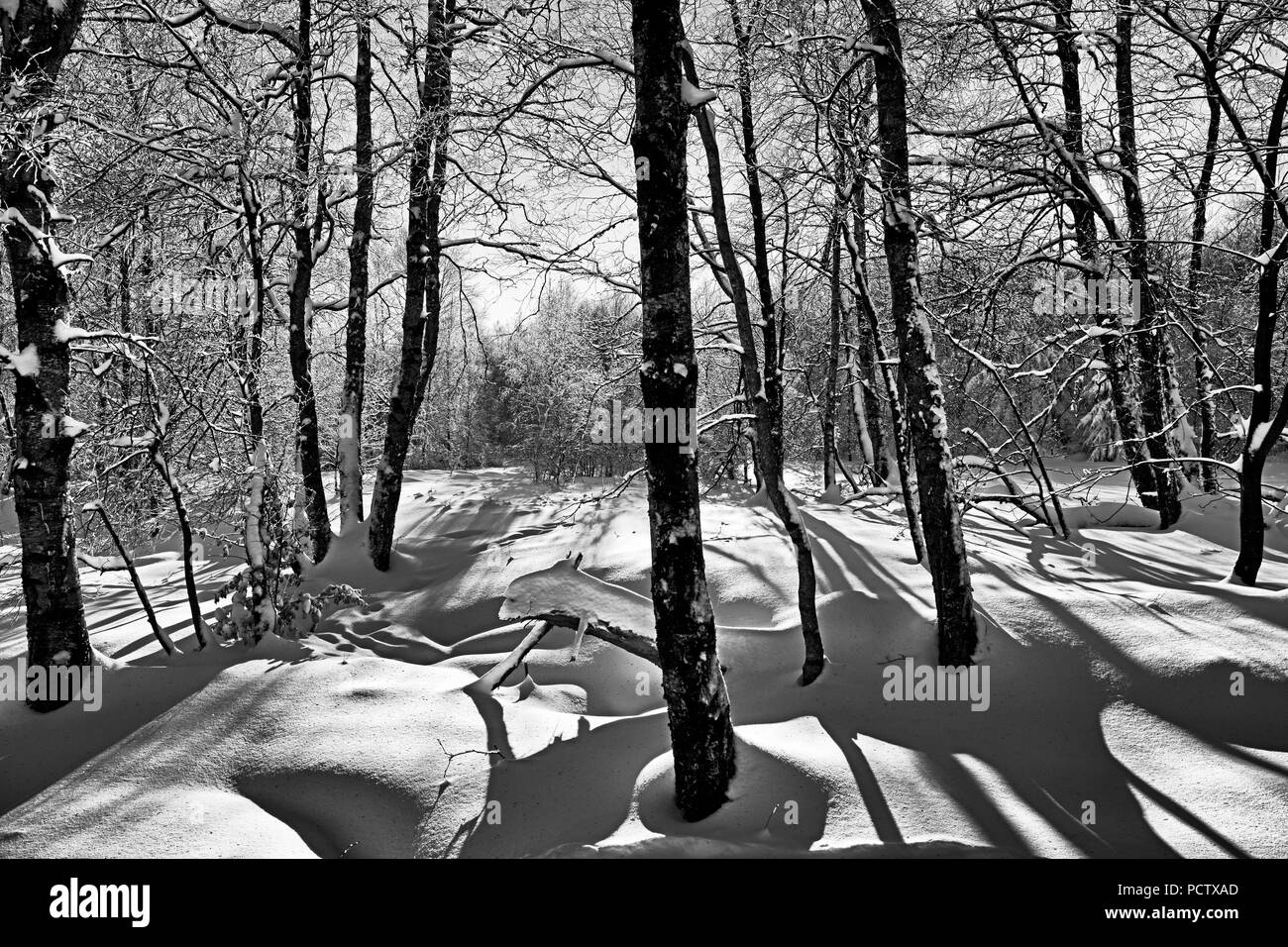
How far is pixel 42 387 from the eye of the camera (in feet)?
16.0

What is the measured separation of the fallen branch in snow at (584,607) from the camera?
525 cm

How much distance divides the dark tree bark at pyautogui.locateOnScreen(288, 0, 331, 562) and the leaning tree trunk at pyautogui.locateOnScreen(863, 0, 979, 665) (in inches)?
261

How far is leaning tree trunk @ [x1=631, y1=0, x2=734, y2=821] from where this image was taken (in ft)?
11.4

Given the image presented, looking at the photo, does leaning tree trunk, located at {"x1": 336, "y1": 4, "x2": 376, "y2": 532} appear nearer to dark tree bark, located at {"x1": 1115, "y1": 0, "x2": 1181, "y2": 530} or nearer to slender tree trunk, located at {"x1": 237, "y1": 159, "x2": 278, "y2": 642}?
slender tree trunk, located at {"x1": 237, "y1": 159, "x2": 278, "y2": 642}

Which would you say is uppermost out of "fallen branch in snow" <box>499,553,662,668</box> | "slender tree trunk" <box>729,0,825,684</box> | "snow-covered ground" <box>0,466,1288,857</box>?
"slender tree trunk" <box>729,0,825,684</box>

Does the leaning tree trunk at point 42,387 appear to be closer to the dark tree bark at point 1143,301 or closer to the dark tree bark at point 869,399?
the dark tree bark at point 1143,301

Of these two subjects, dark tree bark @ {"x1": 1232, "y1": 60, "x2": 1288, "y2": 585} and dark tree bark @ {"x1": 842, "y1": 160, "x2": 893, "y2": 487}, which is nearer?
dark tree bark @ {"x1": 1232, "y1": 60, "x2": 1288, "y2": 585}

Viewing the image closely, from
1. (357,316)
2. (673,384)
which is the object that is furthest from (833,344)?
(673,384)

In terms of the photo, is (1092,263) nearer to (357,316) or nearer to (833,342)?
(833,342)

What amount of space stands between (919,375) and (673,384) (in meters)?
2.44

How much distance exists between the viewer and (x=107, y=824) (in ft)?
11.4

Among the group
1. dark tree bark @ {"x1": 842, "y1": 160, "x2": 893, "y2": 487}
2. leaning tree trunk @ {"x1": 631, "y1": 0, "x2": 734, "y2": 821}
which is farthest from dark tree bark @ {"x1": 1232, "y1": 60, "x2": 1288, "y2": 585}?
dark tree bark @ {"x1": 842, "y1": 160, "x2": 893, "y2": 487}
